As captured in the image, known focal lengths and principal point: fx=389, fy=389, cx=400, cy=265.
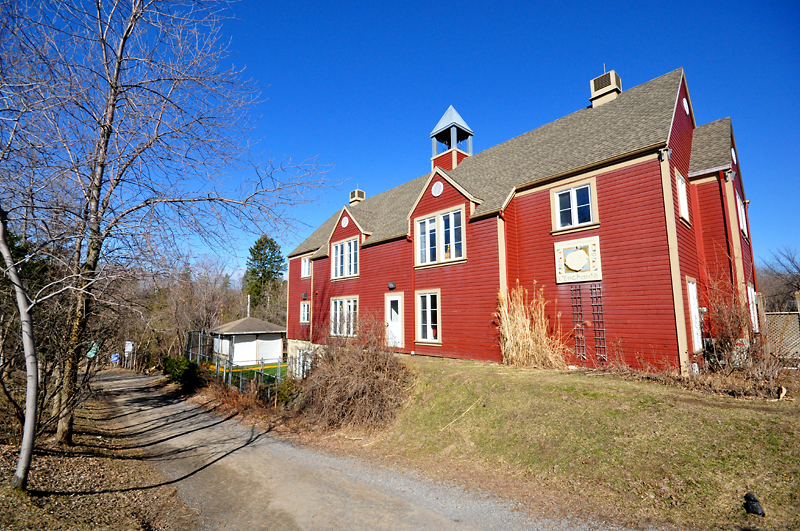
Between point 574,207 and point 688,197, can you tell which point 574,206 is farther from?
point 688,197

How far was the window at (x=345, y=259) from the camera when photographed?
20.9 m

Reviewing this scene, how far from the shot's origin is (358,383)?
430 inches

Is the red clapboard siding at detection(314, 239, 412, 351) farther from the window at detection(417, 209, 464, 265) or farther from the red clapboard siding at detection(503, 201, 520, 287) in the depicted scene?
the red clapboard siding at detection(503, 201, 520, 287)

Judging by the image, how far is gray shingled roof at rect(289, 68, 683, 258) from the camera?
39.5 feet

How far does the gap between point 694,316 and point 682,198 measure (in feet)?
11.8

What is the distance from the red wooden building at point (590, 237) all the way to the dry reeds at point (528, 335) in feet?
1.46

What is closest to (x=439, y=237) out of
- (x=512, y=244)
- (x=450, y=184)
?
(x=450, y=184)

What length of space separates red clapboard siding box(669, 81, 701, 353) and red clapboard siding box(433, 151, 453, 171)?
34.3 ft

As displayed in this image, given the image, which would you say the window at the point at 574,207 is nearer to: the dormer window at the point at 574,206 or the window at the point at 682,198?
the dormer window at the point at 574,206

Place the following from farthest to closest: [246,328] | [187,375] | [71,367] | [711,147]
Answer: [246,328]
[187,375]
[711,147]
[71,367]

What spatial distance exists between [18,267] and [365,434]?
8026 mm

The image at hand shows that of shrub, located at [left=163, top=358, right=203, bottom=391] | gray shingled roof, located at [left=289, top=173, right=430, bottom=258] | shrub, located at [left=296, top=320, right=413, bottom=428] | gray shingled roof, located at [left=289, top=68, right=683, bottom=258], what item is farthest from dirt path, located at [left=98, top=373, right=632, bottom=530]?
gray shingled roof, located at [left=289, top=173, right=430, bottom=258]

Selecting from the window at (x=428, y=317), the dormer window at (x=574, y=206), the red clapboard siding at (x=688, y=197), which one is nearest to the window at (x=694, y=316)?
the red clapboard siding at (x=688, y=197)

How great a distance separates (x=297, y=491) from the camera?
7004 millimetres
